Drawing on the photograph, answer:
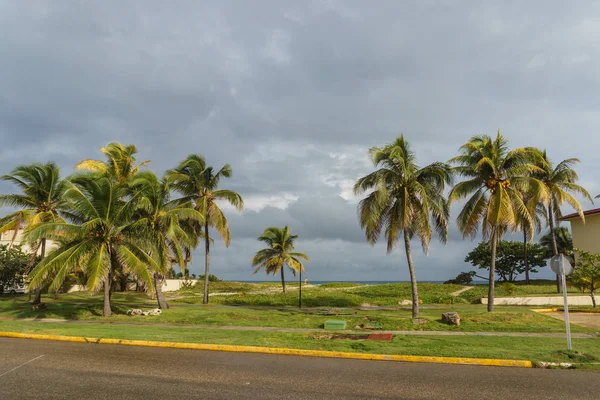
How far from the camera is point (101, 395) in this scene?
7414 mm

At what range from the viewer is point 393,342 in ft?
44.4

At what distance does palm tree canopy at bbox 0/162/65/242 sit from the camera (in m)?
25.7

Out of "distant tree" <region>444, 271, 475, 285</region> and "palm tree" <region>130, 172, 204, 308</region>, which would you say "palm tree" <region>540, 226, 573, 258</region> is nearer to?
"distant tree" <region>444, 271, 475, 285</region>

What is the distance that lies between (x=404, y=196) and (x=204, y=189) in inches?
603

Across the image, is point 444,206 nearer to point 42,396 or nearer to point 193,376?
point 193,376

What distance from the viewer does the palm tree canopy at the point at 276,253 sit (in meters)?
44.4

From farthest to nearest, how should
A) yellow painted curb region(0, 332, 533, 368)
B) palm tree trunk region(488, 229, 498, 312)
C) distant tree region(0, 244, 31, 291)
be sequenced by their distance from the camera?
distant tree region(0, 244, 31, 291) → palm tree trunk region(488, 229, 498, 312) → yellow painted curb region(0, 332, 533, 368)

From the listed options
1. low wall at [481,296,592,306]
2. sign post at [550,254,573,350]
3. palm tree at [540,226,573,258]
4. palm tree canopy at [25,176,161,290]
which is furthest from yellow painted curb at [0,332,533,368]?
palm tree at [540,226,573,258]

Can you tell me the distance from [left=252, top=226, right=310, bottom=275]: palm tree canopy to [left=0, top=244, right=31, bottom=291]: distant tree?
21518 mm

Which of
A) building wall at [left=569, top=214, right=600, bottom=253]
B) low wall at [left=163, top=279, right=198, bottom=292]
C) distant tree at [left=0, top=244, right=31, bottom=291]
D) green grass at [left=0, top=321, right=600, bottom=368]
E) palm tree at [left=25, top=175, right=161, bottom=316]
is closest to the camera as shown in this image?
green grass at [left=0, top=321, right=600, bottom=368]

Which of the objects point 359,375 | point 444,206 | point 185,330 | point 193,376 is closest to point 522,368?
point 359,375

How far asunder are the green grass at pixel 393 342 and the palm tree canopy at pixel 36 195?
11.4 m

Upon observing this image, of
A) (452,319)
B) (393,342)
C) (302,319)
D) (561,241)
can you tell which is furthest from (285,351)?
(561,241)

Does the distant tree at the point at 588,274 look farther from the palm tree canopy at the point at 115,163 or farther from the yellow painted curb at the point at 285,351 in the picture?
the palm tree canopy at the point at 115,163
